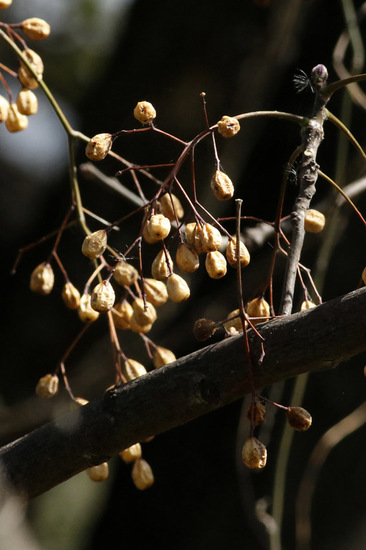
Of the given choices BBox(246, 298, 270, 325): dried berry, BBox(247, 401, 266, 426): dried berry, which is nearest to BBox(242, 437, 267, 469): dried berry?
BBox(247, 401, 266, 426): dried berry

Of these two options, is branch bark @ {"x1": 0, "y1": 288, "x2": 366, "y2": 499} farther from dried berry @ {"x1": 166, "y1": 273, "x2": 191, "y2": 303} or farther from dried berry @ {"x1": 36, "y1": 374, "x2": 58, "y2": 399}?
dried berry @ {"x1": 36, "y1": 374, "x2": 58, "y2": 399}

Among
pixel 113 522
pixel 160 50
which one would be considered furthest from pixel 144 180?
pixel 113 522

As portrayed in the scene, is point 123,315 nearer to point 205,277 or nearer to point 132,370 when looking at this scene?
point 132,370

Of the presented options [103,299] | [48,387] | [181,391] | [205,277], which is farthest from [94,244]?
[205,277]

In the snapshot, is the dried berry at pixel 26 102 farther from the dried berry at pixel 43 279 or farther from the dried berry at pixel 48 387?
the dried berry at pixel 48 387

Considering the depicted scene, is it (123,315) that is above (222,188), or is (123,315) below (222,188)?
below

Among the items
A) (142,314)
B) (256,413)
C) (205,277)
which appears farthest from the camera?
(205,277)

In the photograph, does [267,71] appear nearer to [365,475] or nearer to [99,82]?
[99,82]

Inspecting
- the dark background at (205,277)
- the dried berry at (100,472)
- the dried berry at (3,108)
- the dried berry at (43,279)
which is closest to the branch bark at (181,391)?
the dried berry at (100,472)
